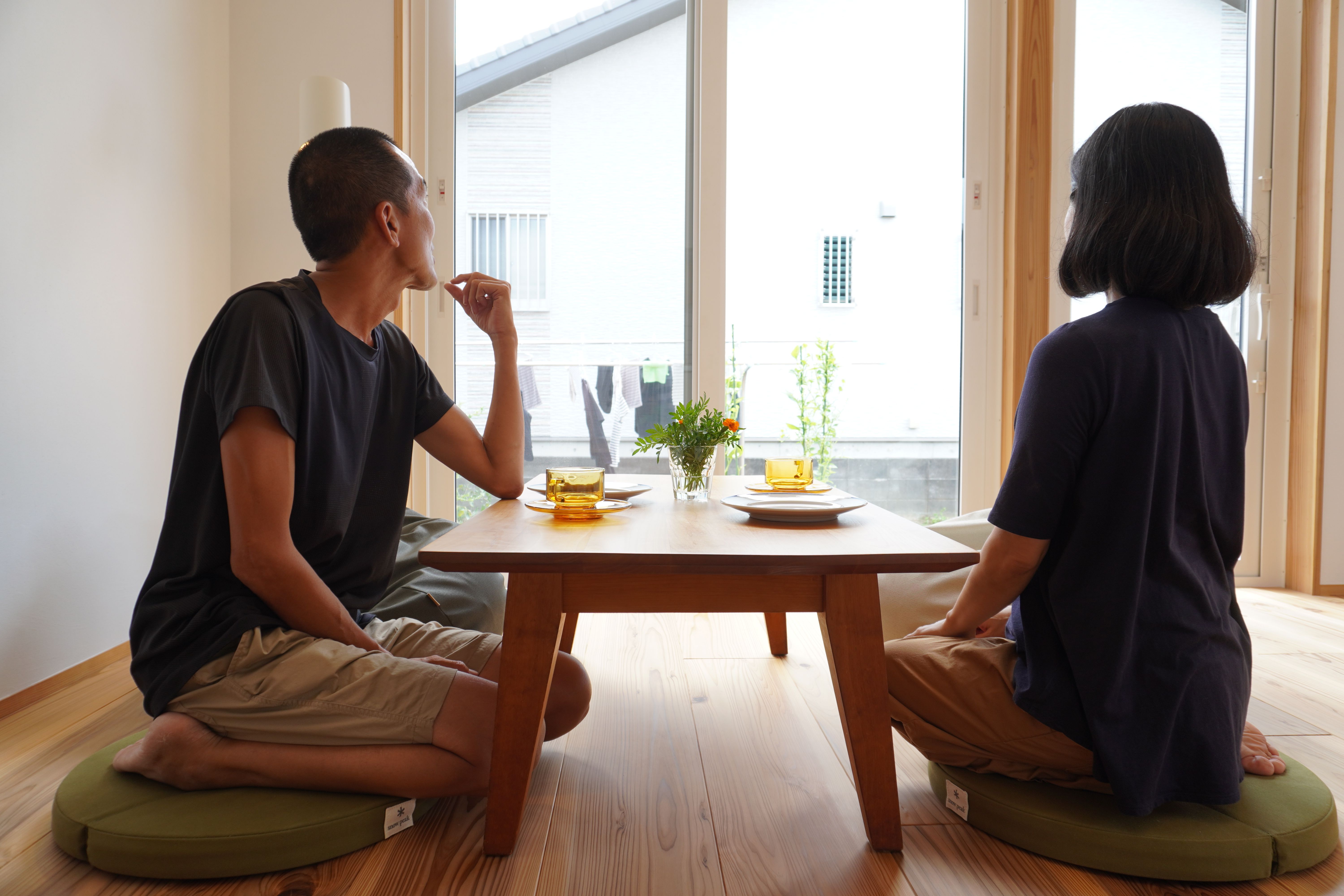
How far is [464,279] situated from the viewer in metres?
1.78

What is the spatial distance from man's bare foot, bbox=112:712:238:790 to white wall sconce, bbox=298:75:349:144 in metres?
1.99

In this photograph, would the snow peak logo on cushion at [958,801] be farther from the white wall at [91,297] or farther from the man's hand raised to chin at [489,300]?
the white wall at [91,297]

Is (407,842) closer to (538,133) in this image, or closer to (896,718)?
(896,718)

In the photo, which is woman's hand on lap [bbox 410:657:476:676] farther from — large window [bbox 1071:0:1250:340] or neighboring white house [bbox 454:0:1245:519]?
large window [bbox 1071:0:1250:340]

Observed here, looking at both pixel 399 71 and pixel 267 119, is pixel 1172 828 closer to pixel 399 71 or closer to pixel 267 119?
pixel 399 71

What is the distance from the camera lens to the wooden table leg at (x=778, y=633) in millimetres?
2377

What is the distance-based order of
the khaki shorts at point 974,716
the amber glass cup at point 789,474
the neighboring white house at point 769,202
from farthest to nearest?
the neighboring white house at point 769,202
the amber glass cup at point 789,474
the khaki shorts at point 974,716

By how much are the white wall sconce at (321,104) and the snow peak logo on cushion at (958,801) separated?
8.10 ft

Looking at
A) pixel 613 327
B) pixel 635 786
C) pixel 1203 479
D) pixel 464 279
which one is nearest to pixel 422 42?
pixel 613 327

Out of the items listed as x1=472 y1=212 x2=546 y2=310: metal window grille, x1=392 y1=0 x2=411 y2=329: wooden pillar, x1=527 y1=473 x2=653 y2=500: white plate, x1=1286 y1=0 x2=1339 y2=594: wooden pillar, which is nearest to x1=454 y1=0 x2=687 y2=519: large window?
x1=472 y1=212 x2=546 y2=310: metal window grille

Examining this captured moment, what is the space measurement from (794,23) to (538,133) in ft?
3.68

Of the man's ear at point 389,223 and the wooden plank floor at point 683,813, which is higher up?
the man's ear at point 389,223

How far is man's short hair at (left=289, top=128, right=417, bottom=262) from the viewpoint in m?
1.45

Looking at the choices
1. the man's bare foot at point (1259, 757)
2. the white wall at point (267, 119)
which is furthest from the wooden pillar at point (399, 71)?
the man's bare foot at point (1259, 757)
